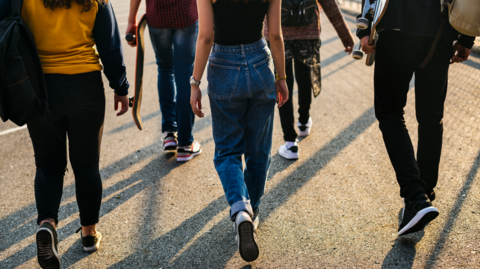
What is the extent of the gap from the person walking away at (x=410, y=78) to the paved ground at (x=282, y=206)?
0.35 metres

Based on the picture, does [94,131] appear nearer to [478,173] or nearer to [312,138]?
[312,138]

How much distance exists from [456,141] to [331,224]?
1847 mm

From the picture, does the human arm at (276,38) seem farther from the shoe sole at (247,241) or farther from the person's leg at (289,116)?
the person's leg at (289,116)

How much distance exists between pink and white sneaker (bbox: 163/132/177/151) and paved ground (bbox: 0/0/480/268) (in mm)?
99

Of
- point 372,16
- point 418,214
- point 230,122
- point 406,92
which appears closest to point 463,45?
point 406,92

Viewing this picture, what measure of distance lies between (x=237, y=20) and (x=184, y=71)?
168 centimetres

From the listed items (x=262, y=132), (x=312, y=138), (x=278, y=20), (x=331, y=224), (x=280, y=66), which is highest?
(x=278, y=20)

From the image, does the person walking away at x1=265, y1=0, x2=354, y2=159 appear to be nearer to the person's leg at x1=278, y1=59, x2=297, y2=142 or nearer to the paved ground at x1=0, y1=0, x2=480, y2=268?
the person's leg at x1=278, y1=59, x2=297, y2=142

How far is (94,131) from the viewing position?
2.72 m

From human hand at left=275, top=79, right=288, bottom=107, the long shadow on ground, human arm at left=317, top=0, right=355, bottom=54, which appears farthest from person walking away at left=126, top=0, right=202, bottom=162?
human hand at left=275, top=79, right=288, bottom=107

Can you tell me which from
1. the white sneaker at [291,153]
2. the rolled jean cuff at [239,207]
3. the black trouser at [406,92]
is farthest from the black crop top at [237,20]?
the white sneaker at [291,153]

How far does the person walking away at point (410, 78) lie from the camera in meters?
2.56

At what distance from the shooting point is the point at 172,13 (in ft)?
12.7

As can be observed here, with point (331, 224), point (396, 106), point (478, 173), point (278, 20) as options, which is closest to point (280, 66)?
point (278, 20)
